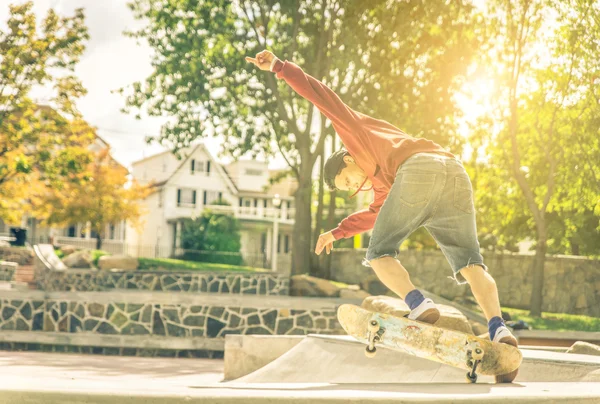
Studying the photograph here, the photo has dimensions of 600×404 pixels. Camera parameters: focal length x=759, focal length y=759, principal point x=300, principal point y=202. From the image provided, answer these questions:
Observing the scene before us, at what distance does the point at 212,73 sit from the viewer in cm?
2461

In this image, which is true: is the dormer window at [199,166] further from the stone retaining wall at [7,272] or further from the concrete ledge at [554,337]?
the concrete ledge at [554,337]

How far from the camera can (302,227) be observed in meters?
23.4

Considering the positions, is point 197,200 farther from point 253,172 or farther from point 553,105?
point 553,105

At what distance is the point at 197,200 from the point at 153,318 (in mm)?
44223

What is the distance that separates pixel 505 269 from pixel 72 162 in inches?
549

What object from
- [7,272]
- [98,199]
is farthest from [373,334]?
[98,199]

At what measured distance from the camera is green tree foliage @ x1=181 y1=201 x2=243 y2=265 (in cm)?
4100

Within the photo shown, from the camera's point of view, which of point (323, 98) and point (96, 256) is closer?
point (323, 98)

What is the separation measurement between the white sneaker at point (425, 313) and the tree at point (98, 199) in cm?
3378

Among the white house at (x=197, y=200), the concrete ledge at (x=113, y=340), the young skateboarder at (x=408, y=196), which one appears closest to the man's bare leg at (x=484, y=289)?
the young skateboarder at (x=408, y=196)

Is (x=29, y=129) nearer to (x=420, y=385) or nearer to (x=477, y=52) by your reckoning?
(x=477, y=52)

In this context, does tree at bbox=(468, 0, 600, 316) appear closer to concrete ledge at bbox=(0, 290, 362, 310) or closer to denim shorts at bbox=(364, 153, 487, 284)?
concrete ledge at bbox=(0, 290, 362, 310)

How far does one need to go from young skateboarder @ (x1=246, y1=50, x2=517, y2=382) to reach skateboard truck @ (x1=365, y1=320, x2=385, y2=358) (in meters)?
0.21

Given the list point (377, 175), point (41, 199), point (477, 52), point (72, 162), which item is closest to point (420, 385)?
point (377, 175)
